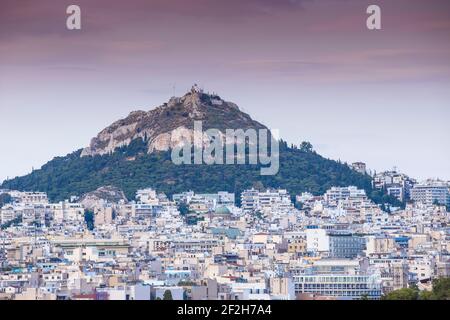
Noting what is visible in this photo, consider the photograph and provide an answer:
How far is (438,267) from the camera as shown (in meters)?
24.2

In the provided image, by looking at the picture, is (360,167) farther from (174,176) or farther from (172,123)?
(174,176)

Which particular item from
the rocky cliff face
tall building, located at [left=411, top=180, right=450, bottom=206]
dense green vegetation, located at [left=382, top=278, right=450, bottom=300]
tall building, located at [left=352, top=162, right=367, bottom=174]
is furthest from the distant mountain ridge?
dense green vegetation, located at [left=382, top=278, right=450, bottom=300]

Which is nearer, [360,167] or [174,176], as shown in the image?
[360,167]

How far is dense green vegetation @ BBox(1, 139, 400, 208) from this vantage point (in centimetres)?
2684

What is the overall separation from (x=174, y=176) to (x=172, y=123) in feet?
5.45

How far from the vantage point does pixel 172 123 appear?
29.0 m

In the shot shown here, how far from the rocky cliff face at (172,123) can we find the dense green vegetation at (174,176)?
11.0 inches

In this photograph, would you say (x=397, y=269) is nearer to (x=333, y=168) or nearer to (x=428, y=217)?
(x=333, y=168)

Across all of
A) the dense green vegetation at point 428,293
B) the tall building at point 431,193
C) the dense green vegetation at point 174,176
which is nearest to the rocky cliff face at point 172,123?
the dense green vegetation at point 174,176

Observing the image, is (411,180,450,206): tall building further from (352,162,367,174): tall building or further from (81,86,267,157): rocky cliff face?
(81,86,267,157): rocky cliff face

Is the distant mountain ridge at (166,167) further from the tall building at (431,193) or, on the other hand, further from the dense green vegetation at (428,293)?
the dense green vegetation at (428,293)

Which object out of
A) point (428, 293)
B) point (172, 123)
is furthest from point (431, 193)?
point (428, 293)
